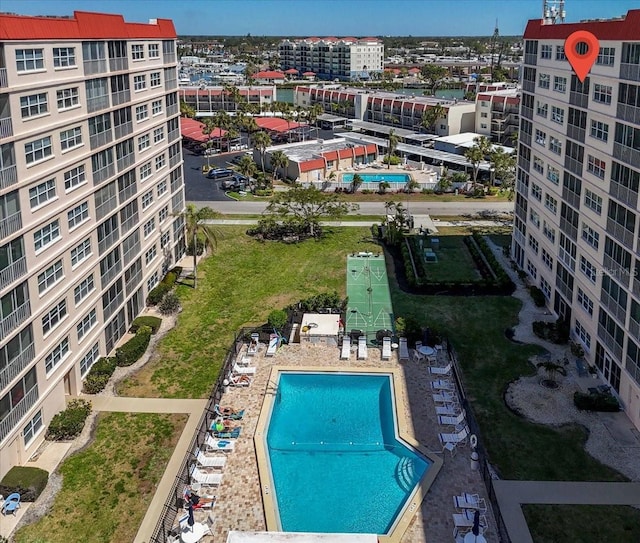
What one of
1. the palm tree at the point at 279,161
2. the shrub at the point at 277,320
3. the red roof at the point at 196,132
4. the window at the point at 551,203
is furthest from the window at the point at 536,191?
the red roof at the point at 196,132

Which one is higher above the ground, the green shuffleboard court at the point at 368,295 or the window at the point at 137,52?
the window at the point at 137,52

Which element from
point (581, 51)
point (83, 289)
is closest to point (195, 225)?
point (83, 289)

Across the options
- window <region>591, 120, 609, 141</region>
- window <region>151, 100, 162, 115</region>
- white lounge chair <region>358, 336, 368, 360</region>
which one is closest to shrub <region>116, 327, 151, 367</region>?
white lounge chair <region>358, 336, 368, 360</region>

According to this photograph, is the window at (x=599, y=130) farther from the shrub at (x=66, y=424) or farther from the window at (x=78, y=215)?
the shrub at (x=66, y=424)

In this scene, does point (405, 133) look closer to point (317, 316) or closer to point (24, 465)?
point (317, 316)

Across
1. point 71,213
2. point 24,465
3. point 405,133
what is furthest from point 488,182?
point 24,465

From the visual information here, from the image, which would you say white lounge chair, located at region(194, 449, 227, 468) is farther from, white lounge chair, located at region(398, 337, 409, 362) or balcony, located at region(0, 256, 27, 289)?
white lounge chair, located at region(398, 337, 409, 362)
